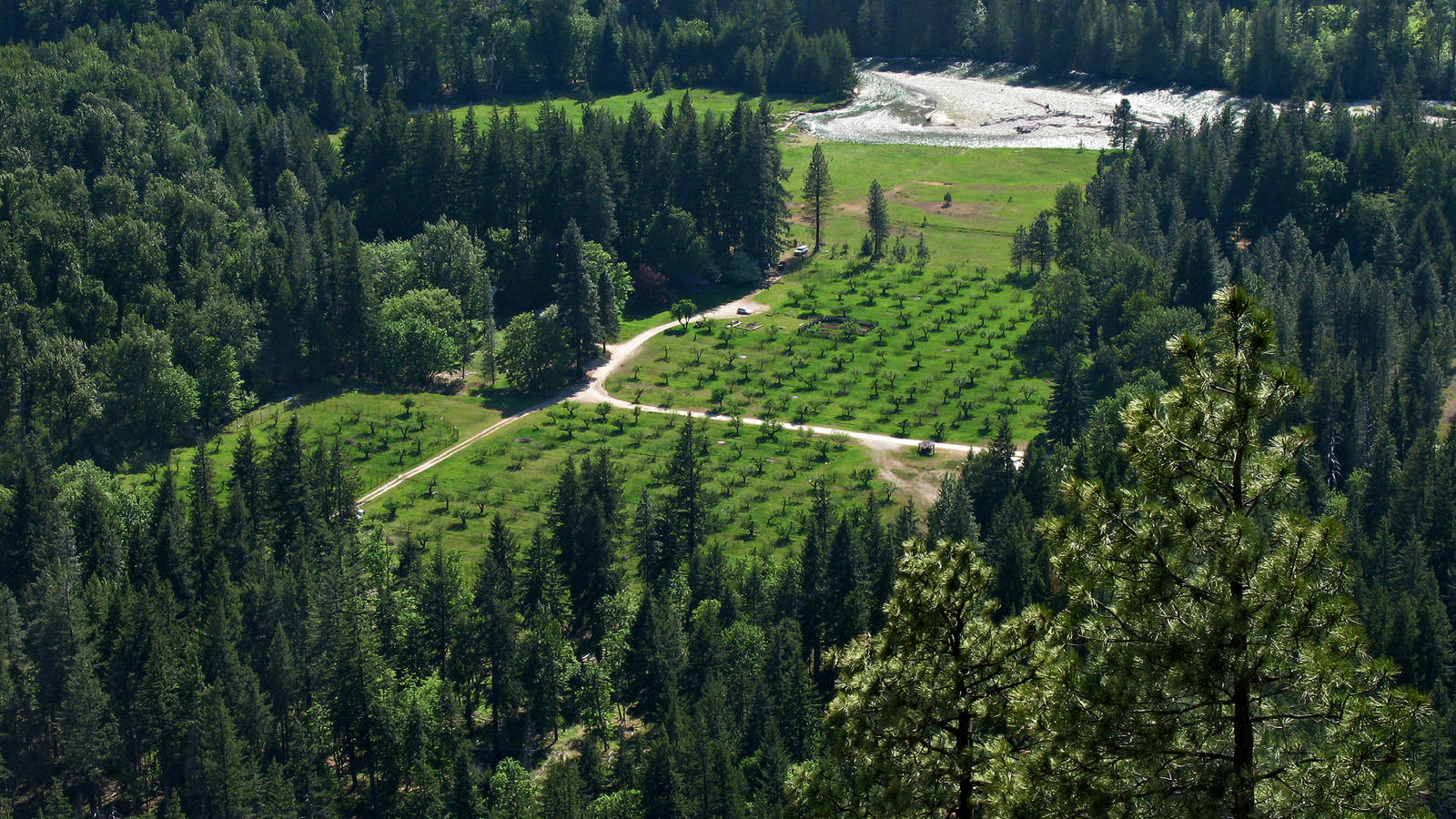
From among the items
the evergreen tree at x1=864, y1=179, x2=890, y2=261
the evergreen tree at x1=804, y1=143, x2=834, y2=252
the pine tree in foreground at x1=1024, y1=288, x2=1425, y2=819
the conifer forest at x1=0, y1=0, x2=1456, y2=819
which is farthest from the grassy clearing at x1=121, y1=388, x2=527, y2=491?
the pine tree in foreground at x1=1024, y1=288, x2=1425, y2=819

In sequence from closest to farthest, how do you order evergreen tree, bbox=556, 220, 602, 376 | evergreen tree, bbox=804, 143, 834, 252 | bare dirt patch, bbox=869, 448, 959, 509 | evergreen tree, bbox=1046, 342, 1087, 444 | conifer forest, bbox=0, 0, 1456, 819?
conifer forest, bbox=0, 0, 1456, 819 → bare dirt patch, bbox=869, 448, 959, 509 → evergreen tree, bbox=1046, 342, 1087, 444 → evergreen tree, bbox=556, 220, 602, 376 → evergreen tree, bbox=804, 143, 834, 252

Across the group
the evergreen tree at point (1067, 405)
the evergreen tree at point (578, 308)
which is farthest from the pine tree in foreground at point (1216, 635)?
the evergreen tree at point (578, 308)

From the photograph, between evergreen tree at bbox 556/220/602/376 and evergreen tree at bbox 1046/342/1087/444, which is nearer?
evergreen tree at bbox 1046/342/1087/444

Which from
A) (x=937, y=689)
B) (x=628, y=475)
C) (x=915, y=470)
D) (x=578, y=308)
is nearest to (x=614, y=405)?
(x=578, y=308)

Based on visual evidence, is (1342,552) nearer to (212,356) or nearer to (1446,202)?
(212,356)

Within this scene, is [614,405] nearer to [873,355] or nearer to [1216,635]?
[873,355]

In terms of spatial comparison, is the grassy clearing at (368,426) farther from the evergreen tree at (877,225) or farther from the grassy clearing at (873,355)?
the evergreen tree at (877,225)

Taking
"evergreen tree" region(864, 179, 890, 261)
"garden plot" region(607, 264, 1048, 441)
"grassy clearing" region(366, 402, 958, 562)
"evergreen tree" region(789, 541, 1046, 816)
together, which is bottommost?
"grassy clearing" region(366, 402, 958, 562)

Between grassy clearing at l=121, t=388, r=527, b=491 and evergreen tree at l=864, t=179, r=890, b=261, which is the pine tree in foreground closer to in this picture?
grassy clearing at l=121, t=388, r=527, b=491
